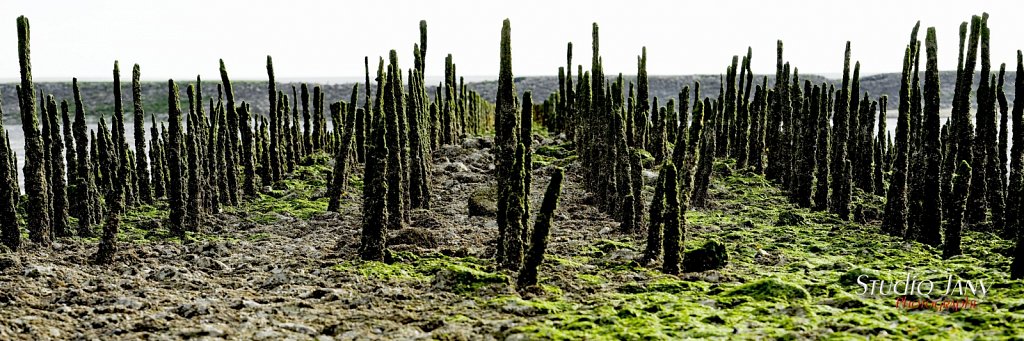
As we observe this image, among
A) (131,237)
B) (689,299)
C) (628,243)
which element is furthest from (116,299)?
(628,243)

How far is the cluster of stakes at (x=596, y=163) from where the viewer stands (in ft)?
31.7

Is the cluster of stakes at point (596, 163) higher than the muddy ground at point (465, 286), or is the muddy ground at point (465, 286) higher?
the cluster of stakes at point (596, 163)

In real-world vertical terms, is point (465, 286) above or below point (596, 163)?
below

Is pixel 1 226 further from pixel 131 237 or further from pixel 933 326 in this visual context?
pixel 933 326

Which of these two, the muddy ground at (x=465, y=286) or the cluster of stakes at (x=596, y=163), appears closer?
the muddy ground at (x=465, y=286)

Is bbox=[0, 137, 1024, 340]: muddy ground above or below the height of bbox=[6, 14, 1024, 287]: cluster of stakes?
below

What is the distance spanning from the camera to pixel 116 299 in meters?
7.68

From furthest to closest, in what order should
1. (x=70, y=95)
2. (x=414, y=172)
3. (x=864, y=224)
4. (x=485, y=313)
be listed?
(x=70, y=95), (x=414, y=172), (x=864, y=224), (x=485, y=313)

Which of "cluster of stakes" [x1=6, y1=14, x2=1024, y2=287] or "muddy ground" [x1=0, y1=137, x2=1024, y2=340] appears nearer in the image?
"muddy ground" [x1=0, y1=137, x2=1024, y2=340]

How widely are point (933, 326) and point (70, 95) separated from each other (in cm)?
7478

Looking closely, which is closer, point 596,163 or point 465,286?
point 465,286

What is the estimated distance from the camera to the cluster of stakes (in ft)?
31.7

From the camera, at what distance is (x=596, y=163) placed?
14.0m

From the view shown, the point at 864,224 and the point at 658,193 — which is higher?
the point at 658,193
